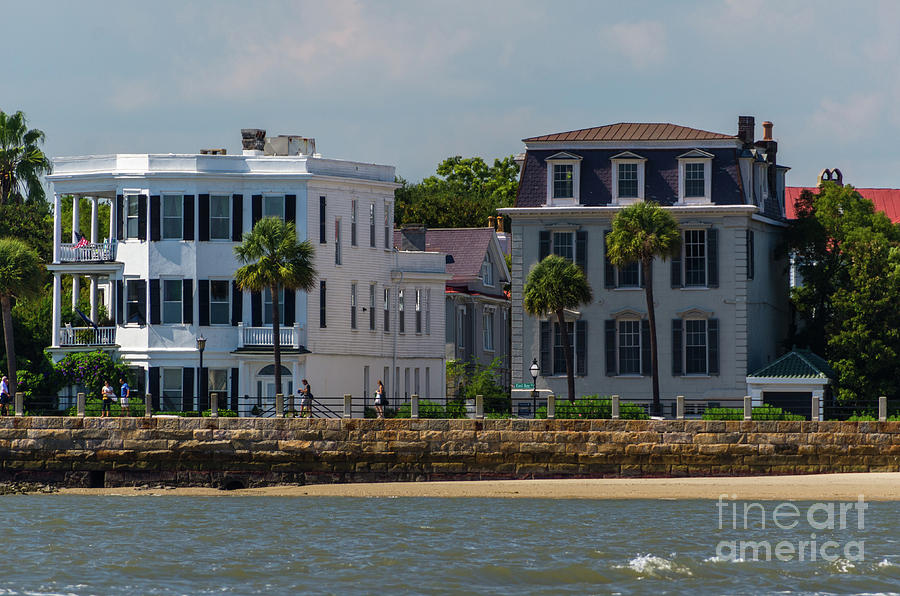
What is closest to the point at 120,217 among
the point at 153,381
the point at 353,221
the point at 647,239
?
the point at 153,381

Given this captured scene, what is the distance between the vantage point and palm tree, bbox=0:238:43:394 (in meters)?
58.3

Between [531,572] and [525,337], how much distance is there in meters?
27.9

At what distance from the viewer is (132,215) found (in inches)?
2419

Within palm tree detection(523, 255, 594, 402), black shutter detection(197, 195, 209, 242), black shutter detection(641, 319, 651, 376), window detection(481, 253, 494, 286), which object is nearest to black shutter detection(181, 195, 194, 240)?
black shutter detection(197, 195, 209, 242)

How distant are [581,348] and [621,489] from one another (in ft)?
44.6

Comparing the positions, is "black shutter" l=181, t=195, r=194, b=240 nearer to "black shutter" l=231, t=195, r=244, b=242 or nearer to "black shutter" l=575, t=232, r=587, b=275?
"black shutter" l=231, t=195, r=244, b=242

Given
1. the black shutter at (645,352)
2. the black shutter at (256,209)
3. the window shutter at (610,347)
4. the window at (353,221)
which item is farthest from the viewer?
the window at (353,221)

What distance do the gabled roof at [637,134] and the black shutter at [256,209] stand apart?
9.43 meters

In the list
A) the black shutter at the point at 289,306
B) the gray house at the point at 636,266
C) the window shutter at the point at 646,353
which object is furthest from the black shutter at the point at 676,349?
the black shutter at the point at 289,306

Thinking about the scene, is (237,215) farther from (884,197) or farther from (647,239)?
(884,197)

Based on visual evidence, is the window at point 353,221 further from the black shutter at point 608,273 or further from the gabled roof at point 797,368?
the gabled roof at point 797,368

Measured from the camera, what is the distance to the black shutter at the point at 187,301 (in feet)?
199

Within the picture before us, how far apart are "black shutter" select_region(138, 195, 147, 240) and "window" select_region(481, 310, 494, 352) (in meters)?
18.8

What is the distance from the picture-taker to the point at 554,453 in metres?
51.5
